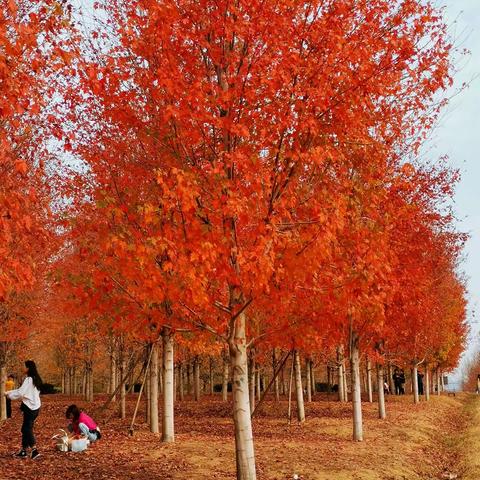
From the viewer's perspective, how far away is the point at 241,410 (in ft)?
27.2

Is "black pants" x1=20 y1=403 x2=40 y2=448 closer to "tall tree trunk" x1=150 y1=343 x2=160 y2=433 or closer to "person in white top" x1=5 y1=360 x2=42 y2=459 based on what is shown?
"person in white top" x1=5 y1=360 x2=42 y2=459

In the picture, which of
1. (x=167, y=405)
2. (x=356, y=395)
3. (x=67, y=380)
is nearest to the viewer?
(x=167, y=405)

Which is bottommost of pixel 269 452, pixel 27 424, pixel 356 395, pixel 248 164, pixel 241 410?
pixel 269 452

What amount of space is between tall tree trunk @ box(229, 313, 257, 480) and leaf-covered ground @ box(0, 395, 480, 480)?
201 cm

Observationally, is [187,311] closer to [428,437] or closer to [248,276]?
[248,276]

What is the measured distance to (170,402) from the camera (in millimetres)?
13570

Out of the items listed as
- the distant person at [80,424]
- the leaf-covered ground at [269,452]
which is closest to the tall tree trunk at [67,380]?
the leaf-covered ground at [269,452]

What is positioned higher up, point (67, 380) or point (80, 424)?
point (80, 424)

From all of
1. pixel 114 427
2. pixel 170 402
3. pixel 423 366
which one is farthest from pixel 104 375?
pixel 170 402

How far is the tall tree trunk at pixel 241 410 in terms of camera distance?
320 inches

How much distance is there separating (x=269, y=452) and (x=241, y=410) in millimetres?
5122

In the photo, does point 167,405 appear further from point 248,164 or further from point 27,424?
point 248,164

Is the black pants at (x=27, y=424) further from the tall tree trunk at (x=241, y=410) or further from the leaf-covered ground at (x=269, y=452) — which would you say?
the tall tree trunk at (x=241, y=410)

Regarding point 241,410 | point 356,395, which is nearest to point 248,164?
point 241,410
